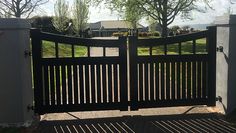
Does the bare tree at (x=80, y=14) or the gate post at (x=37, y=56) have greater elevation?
the bare tree at (x=80, y=14)

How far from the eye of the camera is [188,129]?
6.24m

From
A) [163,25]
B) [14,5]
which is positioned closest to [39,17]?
[14,5]

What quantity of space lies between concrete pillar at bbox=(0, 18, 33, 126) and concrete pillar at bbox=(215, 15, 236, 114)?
347 cm

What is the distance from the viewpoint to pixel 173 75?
7191mm

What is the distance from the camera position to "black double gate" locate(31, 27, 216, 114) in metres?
6.88

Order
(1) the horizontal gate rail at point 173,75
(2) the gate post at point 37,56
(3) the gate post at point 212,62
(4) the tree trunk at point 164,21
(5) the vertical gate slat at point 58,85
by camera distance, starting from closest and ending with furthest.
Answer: (2) the gate post at point 37,56
(5) the vertical gate slat at point 58,85
(1) the horizontal gate rail at point 173,75
(3) the gate post at point 212,62
(4) the tree trunk at point 164,21

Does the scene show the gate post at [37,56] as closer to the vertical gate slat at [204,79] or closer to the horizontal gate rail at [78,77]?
the horizontal gate rail at [78,77]

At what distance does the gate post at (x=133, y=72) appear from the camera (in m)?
6.94

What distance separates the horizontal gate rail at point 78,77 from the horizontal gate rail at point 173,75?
0.86 feet

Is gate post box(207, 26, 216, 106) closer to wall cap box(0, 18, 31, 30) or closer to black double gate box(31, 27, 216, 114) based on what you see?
black double gate box(31, 27, 216, 114)

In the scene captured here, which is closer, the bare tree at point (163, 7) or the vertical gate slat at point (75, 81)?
Result: the vertical gate slat at point (75, 81)

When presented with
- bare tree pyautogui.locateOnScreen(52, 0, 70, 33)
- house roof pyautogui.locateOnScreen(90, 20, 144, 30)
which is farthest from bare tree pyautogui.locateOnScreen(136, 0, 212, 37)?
house roof pyautogui.locateOnScreen(90, 20, 144, 30)

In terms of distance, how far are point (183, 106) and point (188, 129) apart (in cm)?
122

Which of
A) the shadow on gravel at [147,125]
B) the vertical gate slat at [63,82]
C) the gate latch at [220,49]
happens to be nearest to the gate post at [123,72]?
the shadow on gravel at [147,125]
